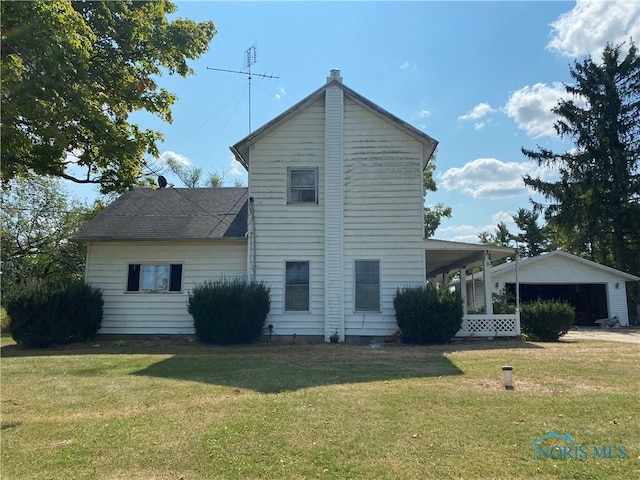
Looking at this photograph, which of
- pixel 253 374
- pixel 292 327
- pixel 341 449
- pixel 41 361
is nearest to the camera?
pixel 341 449

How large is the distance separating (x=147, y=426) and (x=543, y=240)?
50500 mm

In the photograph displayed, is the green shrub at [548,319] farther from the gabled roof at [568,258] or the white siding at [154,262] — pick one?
the gabled roof at [568,258]

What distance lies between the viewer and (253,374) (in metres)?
8.15

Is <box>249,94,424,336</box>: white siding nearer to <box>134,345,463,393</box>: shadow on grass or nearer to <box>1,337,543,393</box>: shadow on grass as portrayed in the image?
<box>1,337,543,393</box>: shadow on grass

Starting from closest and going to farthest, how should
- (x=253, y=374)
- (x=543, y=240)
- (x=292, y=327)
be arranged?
(x=253, y=374), (x=292, y=327), (x=543, y=240)

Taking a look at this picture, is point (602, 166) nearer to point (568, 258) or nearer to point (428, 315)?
point (568, 258)

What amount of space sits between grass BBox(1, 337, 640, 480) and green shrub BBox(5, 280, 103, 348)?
3.14 metres

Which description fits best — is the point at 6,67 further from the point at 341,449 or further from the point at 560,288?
the point at 560,288

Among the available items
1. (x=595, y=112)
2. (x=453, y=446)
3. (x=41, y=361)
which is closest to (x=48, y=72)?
(x=41, y=361)

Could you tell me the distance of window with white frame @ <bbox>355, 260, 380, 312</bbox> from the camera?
44.8ft

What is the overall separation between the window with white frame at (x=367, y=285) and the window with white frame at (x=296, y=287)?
161 centimetres

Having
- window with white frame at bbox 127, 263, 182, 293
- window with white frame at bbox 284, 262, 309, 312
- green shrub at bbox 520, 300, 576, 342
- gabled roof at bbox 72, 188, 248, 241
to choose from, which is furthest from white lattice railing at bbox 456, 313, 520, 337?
window with white frame at bbox 127, 263, 182, 293

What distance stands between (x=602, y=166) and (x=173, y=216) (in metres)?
30.5

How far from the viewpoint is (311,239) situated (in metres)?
13.8
